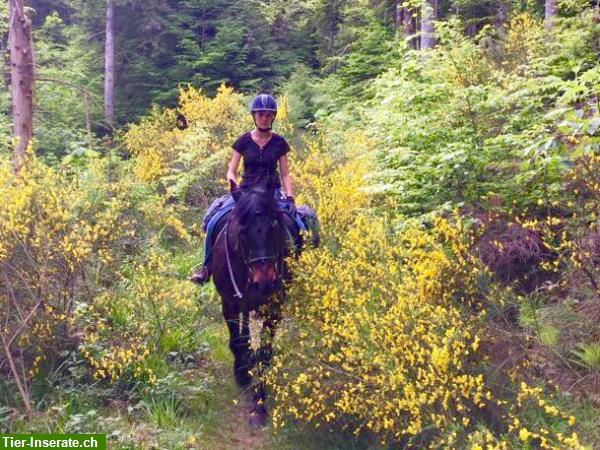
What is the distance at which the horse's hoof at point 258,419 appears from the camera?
5320mm

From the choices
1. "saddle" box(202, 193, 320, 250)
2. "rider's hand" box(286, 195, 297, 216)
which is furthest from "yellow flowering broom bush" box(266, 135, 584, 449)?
"rider's hand" box(286, 195, 297, 216)

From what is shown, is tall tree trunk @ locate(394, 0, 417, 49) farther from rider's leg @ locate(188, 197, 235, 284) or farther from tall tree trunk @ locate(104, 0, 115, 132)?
rider's leg @ locate(188, 197, 235, 284)

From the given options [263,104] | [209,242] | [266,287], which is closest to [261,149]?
[263,104]

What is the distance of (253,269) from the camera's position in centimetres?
489

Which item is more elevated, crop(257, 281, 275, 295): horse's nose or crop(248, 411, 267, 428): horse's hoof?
crop(257, 281, 275, 295): horse's nose

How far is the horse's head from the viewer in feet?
15.9

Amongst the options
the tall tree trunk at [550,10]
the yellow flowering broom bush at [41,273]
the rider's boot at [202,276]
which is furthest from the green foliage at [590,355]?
the tall tree trunk at [550,10]

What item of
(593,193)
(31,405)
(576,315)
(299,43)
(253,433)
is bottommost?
(253,433)

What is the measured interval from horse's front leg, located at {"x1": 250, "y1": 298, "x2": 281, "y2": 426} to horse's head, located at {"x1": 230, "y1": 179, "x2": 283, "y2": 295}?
0.51 meters

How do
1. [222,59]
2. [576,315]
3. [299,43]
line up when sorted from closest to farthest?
[576,315], [222,59], [299,43]

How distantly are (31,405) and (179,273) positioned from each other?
14.3ft

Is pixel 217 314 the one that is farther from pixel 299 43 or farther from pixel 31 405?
pixel 299 43

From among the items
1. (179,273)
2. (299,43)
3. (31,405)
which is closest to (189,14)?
(299,43)

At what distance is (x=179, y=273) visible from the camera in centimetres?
938
